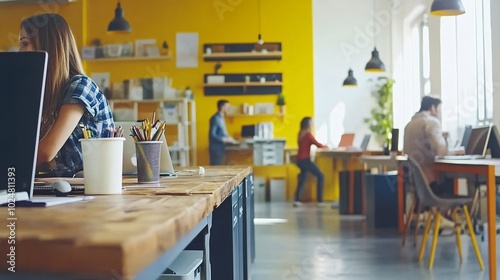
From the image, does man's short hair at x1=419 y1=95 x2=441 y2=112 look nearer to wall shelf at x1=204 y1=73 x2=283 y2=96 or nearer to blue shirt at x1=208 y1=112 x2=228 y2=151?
blue shirt at x1=208 y1=112 x2=228 y2=151

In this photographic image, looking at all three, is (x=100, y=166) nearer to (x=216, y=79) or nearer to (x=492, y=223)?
(x=492, y=223)

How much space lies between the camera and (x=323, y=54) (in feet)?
42.2

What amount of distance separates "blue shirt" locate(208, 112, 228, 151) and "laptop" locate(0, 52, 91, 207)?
863 centimetres

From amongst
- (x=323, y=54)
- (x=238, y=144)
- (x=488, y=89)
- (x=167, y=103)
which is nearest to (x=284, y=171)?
(x=238, y=144)

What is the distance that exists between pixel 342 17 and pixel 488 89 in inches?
207

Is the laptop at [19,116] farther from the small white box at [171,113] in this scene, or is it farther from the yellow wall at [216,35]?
the yellow wall at [216,35]

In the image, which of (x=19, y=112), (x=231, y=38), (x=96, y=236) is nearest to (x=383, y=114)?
(x=231, y=38)

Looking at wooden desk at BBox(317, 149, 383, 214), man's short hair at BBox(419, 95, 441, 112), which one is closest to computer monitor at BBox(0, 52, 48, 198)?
man's short hair at BBox(419, 95, 441, 112)

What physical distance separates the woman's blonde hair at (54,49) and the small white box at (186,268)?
0.76 m

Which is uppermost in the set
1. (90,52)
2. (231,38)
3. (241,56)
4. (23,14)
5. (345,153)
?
(23,14)

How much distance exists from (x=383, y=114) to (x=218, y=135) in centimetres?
384

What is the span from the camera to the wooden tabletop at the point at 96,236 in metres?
0.75

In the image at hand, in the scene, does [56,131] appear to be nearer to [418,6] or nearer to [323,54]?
[418,6]

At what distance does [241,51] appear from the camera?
1077cm
